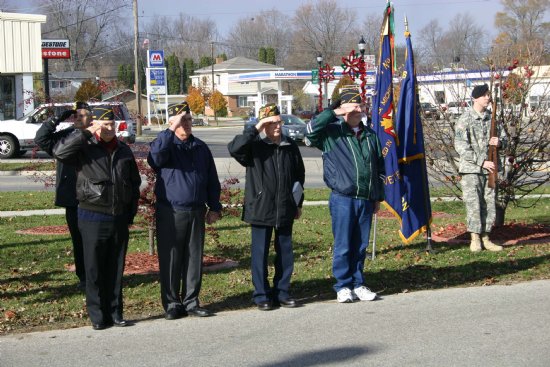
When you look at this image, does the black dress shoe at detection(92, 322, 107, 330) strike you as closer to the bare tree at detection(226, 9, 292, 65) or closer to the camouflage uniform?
the camouflage uniform

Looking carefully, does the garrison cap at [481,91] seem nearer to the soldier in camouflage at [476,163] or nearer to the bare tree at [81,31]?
the soldier in camouflage at [476,163]

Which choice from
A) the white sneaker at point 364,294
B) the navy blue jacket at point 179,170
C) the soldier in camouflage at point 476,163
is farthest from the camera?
the soldier in camouflage at point 476,163

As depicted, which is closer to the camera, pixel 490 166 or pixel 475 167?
pixel 490 166

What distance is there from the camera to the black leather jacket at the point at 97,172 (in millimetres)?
7051

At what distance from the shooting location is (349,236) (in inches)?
315

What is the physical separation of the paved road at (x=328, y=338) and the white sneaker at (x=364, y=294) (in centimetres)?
9

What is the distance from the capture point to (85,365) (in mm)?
6133

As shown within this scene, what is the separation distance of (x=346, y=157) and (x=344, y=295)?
50.3 inches

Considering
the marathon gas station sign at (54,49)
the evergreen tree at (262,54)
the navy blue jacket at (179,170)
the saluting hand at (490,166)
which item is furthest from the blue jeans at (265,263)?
the evergreen tree at (262,54)

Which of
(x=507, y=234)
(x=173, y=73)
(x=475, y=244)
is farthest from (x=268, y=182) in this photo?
(x=173, y=73)

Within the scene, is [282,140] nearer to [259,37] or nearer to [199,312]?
[199,312]

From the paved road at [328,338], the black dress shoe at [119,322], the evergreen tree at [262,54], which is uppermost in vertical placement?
the evergreen tree at [262,54]

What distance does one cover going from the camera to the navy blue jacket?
7344mm

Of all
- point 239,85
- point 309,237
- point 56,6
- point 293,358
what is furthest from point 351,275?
point 239,85
